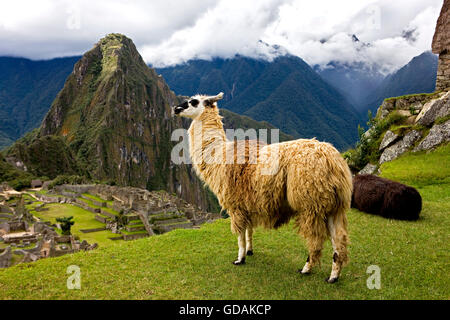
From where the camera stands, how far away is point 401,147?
14.4m

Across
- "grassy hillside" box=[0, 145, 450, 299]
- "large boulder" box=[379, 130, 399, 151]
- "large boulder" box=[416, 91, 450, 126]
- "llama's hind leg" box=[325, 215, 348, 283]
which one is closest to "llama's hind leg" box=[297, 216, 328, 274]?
"llama's hind leg" box=[325, 215, 348, 283]

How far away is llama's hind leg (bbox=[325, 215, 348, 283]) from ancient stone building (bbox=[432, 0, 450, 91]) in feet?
53.2

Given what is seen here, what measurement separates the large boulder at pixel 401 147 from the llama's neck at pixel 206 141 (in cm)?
1166

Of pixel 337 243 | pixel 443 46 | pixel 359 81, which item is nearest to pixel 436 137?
pixel 443 46

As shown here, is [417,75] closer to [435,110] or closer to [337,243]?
[435,110]

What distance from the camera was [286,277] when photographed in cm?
445

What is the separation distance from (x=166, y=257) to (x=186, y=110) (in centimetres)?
252

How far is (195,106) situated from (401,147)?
12.3m

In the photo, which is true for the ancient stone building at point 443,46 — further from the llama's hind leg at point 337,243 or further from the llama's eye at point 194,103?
the llama's eye at point 194,103

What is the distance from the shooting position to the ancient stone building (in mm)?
16734

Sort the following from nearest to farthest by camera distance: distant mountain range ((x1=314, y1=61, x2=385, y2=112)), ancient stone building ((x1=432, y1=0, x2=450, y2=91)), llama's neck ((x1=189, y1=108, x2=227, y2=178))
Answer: llama's neck ((x1=189, y1=108, x2=227, y2=178)) < ancient stone building ((x1=432, y1=0, x2=450, y2=91)) < distant mountain range ((x1=314, y1=61, x2=385, y2=112))

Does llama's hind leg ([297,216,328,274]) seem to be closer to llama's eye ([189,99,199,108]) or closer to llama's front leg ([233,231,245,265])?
llama's front leg ([233,231,245,265])

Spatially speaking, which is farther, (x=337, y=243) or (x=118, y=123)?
(x=118, y=123)

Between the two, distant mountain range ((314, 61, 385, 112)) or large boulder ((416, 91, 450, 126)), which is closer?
large boulder ((416, 91, 450, 126))
